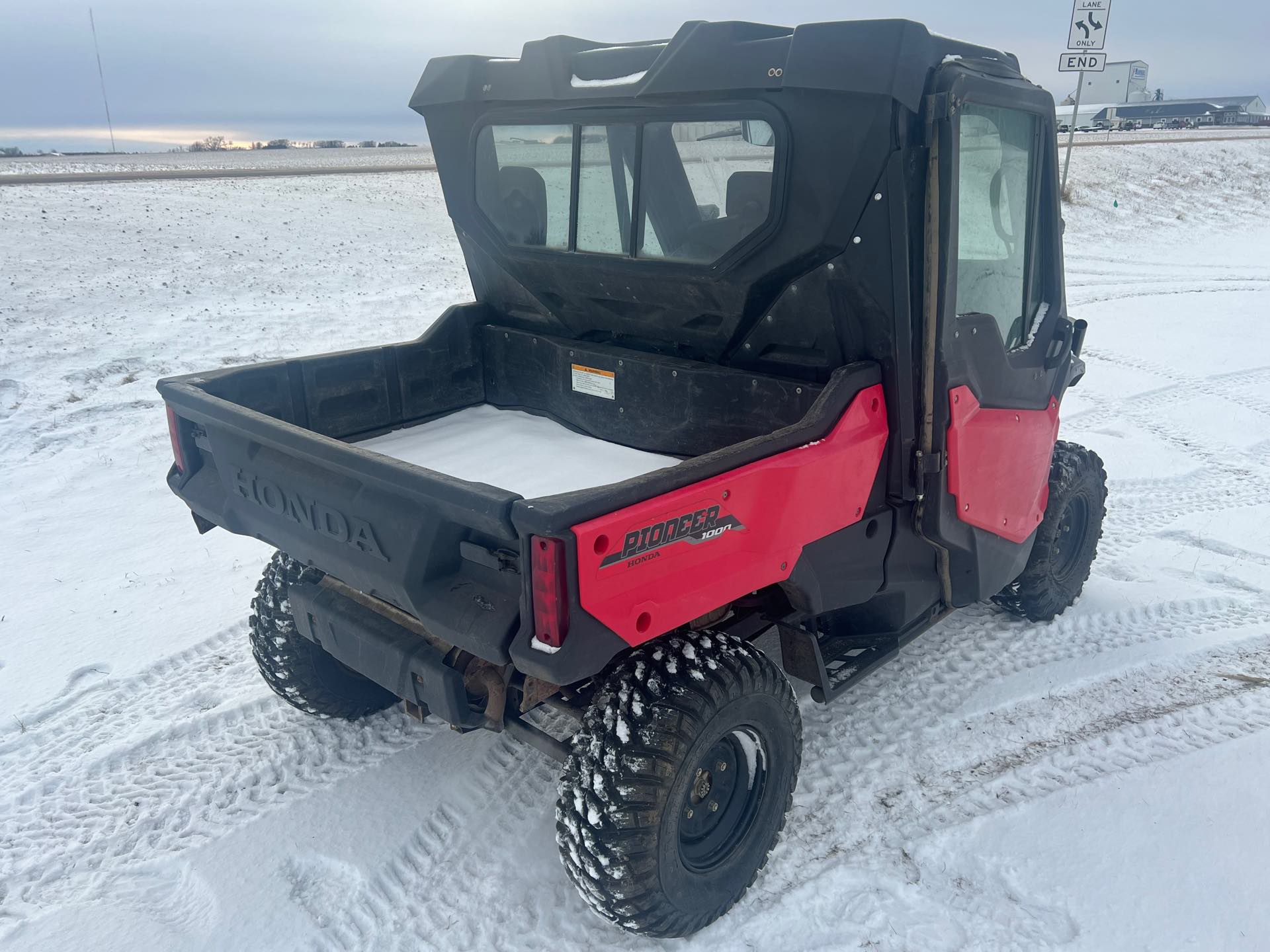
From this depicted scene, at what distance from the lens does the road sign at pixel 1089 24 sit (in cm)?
1054

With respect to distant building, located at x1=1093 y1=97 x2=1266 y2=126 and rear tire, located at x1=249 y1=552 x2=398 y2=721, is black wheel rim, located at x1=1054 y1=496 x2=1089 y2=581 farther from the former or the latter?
distant building, located at x1=1093 y1=97 x2=1266 y2=126

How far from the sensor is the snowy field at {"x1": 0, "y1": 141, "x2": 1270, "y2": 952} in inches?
104

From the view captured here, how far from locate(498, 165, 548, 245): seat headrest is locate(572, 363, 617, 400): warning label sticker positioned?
0.51 meters

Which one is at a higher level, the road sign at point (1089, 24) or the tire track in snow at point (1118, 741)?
the road sign at point (1089, 24)

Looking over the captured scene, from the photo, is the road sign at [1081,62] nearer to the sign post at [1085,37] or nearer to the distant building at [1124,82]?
the sign post at [1085,37]

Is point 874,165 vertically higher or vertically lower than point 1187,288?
higher

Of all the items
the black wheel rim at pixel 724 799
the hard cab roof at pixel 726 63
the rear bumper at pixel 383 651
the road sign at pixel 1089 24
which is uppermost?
the road sign at pixel 1089 24

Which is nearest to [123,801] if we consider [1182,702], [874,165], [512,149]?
[512,149]

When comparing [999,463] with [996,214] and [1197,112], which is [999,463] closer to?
[996,214]

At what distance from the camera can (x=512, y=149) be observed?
363 cm

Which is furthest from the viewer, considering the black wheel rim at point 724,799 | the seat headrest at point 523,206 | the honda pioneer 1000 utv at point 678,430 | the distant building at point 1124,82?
the distant building at point 1124,82

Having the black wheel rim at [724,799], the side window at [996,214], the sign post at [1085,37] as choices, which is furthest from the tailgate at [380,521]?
the sign post at [1085,37]

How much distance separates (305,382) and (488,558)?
1555 mm

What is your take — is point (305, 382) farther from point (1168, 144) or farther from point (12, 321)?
point (1168, 144)
